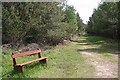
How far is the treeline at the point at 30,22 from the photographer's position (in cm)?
1728

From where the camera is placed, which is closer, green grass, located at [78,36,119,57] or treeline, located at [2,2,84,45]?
treeline, located at [2,2,84,45]

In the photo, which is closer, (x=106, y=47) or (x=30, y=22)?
(x=30, y=22)

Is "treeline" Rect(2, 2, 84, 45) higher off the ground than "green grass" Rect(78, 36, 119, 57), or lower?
higher

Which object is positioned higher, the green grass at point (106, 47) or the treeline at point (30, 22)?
the treeline at point (30, 22)

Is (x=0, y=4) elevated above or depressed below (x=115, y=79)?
above

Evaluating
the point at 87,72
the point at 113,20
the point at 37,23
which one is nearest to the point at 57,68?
the point at 87,72

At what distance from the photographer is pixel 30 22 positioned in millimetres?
18750

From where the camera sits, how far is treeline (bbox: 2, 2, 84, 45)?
1728 cm

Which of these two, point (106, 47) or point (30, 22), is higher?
point (30, 22)

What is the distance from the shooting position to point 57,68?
10820 millimetres

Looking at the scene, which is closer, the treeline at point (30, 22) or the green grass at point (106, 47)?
the treeline at point (30, 22)

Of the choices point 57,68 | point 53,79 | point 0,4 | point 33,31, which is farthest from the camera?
point 33,31

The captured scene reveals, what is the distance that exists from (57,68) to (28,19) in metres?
8.89

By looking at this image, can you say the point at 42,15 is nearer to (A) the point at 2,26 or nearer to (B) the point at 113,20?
(A) the point at 2,26
